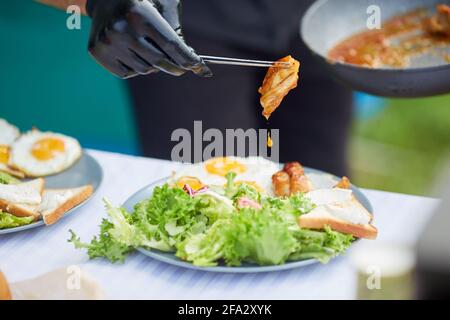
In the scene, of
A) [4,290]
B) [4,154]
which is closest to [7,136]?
[4,154]

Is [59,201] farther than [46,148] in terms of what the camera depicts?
No

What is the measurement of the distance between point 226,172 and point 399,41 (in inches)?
31.7

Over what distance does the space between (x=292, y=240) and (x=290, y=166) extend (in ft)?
1.52

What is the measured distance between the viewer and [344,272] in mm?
1849

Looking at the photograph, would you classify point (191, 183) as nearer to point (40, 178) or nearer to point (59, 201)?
point (59, 201)

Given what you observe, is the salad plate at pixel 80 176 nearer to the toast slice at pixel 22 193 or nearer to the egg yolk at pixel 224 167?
the toast slice at pixel 22 193

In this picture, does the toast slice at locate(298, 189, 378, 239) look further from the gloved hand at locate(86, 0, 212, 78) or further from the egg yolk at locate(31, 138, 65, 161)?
the egg yolk at locate(31, 138, 65, 161)

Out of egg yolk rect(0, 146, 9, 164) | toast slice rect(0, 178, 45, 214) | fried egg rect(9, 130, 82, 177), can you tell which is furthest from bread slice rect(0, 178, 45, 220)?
egg yolk rect(0, 146, 9, 164)

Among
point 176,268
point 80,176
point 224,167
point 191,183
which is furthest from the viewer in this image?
point 80,176

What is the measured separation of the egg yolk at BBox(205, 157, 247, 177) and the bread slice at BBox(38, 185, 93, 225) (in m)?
0.38

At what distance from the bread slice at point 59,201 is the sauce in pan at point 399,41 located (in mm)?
926

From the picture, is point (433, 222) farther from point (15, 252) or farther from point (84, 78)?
point (84, 78)

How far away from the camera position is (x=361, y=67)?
2.12 meters

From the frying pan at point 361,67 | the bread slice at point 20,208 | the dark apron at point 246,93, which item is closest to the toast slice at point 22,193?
the bread slice at point 20,208
